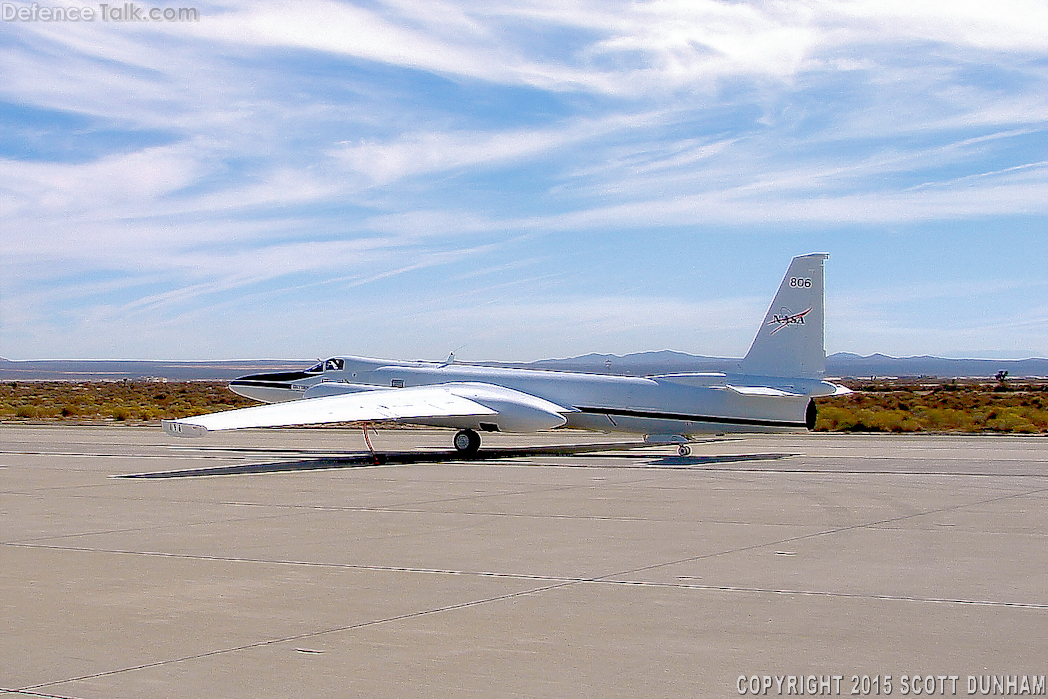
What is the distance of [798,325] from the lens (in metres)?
30.4

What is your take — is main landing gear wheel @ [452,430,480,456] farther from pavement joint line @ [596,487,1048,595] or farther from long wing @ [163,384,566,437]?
pavement joint line @ [596,487,1048,595]

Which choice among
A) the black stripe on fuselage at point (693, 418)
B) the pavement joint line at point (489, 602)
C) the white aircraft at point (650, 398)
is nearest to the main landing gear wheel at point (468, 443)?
the white aircraft at point (650, 398)

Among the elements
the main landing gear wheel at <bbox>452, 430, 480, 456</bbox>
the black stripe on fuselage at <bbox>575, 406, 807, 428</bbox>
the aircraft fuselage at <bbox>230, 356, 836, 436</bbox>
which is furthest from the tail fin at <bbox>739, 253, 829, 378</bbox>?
the main landing gear wheel at <bbox>452, 430, 480, 456</bbox>

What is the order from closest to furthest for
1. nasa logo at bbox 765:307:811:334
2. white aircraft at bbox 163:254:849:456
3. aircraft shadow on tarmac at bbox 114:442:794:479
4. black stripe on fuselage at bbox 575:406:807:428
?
1. aircraft shadow on tarmac at bbox 114:442:794:479
2. white aircraft at bbox 163:254:849:456
3. black stripe on fuselage at bbox 575:406:807:428
4. nasa logo at bbox 765:307:811:334

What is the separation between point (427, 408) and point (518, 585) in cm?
2054

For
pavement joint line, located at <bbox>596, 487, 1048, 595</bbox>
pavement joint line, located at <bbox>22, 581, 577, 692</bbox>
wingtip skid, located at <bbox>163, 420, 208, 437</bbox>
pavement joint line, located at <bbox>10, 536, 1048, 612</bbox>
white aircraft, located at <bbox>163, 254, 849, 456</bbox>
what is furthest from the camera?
white aircraft, located at <bbox>163, 254, 849, 456</bbox>

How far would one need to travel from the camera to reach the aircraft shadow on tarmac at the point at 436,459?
2645 cm

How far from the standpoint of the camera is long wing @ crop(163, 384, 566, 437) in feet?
92.2

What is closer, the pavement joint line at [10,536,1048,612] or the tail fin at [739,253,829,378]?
the pavement joint line at [10,536,1048,612]

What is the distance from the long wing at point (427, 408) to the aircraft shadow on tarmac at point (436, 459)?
1049 millimetres

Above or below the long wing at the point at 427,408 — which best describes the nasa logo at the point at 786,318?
above

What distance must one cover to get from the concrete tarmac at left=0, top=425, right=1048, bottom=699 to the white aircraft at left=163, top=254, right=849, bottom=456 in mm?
6198

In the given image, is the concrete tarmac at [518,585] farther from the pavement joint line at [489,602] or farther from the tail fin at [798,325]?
the tail fin at [798,325]

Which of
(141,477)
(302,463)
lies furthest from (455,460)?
(141,477)
